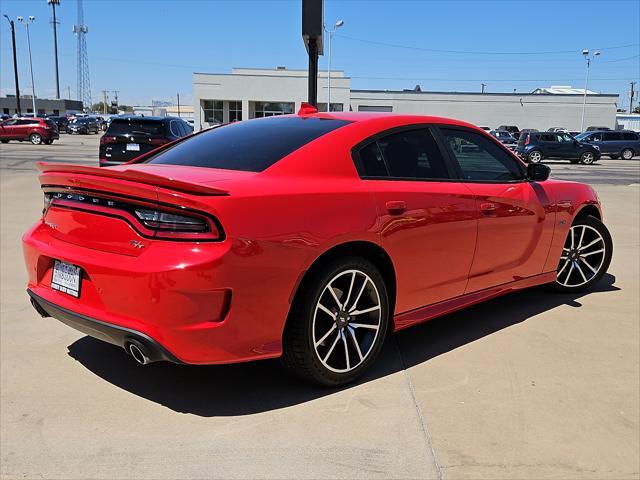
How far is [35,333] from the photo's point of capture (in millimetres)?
4133

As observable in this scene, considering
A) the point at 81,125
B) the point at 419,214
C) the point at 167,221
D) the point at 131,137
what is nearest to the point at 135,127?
the point at 131,137

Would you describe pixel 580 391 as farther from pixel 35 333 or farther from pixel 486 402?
Result: pixel 35 333

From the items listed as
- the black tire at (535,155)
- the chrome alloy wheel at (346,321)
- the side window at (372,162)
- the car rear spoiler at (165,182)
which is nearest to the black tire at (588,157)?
the black tire at (535,155)

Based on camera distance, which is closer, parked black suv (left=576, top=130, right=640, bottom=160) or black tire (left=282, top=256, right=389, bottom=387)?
black tire (left=282, top=256, right=389, bottom=387)

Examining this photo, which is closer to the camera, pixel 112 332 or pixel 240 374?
pixel 112 332

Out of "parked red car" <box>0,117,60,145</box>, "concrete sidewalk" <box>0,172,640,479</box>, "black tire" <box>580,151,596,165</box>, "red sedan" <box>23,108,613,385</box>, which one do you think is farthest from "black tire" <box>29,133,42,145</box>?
"red sedan" <box>23,108,613,385</box>

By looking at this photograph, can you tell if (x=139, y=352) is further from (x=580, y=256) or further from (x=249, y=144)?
(x=580, y=256)

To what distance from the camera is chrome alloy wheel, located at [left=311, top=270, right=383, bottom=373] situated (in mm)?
3188

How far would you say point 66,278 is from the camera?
3.05 m

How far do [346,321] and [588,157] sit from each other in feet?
104

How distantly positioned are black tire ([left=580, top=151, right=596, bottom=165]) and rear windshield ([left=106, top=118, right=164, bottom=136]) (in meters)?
25.3

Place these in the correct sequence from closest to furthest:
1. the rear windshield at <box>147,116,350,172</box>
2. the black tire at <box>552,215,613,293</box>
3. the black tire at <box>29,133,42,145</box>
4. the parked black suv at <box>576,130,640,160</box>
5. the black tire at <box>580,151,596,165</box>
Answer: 1. the rear windshield at <box>147,116,350,172</box>
2. the black tire at <box>552,215,613,293</box>
3. the black tire at <box>580,151,596,165</box>
4. the black tire at <box>29,133,42,145</box>
5. the parked black suv at <box>576,130,640,160</box>

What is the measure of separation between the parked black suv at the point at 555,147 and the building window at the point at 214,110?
3236cm

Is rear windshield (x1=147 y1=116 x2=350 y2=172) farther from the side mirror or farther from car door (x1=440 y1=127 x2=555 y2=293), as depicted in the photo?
the side mirror
